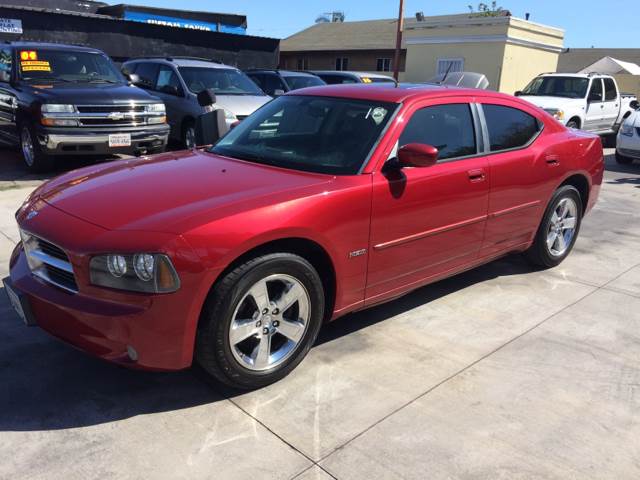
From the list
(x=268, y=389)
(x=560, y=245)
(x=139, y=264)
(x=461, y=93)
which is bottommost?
(x=268, y=389)

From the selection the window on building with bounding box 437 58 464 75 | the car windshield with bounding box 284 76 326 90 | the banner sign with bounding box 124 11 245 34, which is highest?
the banner sign with bounding box 124 11 245 34

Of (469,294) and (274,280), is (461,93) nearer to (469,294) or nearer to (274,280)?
(469,294)

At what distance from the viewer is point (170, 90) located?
10383mm

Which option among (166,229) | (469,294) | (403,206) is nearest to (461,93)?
(403,206)

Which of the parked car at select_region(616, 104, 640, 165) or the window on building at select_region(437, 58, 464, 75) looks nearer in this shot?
the parked car at select_region(616, 104, 640, 165)

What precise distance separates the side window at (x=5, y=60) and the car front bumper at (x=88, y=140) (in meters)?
1.75

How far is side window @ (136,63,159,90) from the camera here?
10922 millimetres

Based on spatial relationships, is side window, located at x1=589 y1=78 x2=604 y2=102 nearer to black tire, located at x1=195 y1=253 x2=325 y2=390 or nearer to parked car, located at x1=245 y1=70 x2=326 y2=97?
parked car, located at x1=245 y1=70 x2=326 y2=97

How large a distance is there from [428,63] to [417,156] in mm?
20882

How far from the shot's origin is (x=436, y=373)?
11.2 feet

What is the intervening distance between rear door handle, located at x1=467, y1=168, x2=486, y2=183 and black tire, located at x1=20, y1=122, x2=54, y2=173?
6.40m

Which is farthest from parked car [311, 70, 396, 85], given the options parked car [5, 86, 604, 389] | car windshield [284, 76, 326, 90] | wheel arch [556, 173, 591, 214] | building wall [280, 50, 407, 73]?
building wall [280, 50, 407, 73]

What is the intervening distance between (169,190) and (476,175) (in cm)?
220

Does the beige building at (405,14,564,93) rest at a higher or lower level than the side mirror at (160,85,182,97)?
higher
